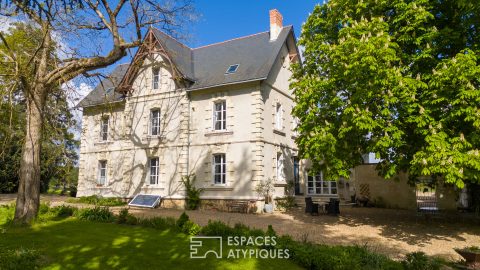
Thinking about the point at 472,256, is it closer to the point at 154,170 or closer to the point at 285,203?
the point at 285,203

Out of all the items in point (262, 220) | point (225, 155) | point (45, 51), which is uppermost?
point (45, 51)

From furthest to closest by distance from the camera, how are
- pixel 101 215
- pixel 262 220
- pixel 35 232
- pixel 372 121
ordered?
pixel 262 220 → pixel 101 215 → pixel 372 121 → pixel 35 232

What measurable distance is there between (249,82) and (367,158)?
1857 cm

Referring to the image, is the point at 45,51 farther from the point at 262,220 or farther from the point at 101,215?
the point at 262,220

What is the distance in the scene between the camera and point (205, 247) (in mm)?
7855

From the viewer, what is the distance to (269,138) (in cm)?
1783

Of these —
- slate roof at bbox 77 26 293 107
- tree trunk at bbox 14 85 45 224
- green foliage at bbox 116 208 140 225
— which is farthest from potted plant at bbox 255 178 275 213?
tree trunk at bbox 14 85 45 224

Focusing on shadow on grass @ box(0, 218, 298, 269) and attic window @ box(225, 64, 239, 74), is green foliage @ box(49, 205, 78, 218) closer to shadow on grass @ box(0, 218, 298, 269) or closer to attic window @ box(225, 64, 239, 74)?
shadow on grass @ box(0, 218, 298, 269)

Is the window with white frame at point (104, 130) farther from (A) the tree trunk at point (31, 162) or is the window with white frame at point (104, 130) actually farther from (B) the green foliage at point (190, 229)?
(B) the green foliage at point (190, 229)

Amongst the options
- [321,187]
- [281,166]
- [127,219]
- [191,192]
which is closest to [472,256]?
[127,219]

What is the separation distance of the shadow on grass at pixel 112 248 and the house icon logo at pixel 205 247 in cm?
17

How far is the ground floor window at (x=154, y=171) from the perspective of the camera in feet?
64.8

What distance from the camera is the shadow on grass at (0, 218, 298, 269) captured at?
648 cm

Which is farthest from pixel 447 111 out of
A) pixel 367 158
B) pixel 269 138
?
pixel 367 158
